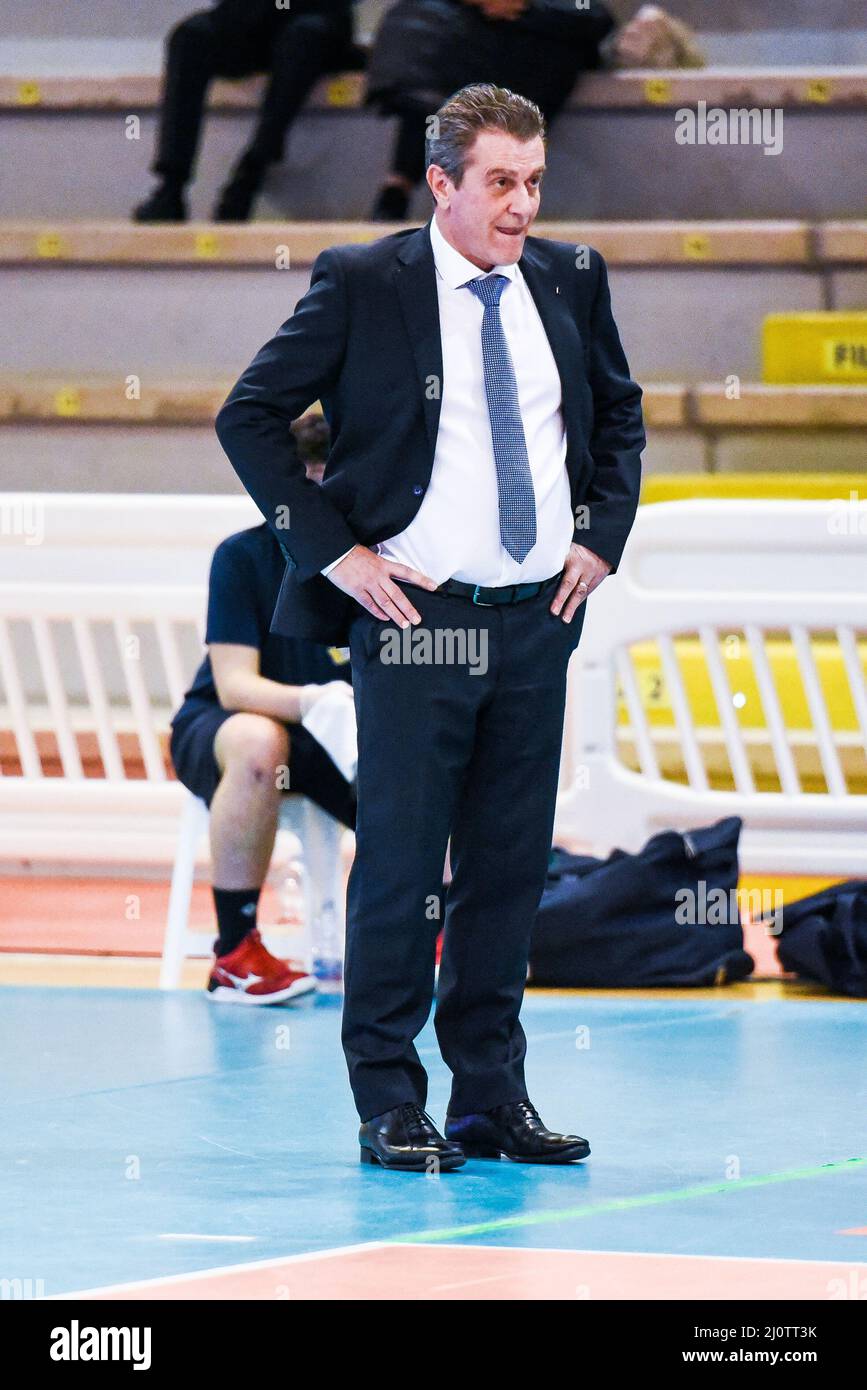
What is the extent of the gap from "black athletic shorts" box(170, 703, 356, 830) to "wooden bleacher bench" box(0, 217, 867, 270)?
3.28 m

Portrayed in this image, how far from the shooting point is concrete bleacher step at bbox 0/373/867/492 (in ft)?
24.8

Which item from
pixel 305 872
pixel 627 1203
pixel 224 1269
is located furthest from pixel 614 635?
pixel 224 1269

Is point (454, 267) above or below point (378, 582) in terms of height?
above

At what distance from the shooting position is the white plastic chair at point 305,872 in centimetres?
499

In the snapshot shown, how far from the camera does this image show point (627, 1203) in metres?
3.15

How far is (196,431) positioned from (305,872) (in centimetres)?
333

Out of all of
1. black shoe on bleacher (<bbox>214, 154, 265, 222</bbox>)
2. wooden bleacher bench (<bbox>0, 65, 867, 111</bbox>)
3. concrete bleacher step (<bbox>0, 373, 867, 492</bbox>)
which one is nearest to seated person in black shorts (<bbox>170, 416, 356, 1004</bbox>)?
concrete bleacher step (<bbox>0, 373, 867, 492</bbox>)

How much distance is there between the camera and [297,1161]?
343 centimetres

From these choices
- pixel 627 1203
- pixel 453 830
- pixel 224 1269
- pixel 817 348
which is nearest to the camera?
pixel 224 1269

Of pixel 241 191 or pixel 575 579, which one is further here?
pixel 241 191

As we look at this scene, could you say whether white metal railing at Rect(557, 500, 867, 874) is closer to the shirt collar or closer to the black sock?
the black sock

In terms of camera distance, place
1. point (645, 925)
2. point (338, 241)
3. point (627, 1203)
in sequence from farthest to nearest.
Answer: point (338, 241) < point (645, 925) < point (627, 1203)

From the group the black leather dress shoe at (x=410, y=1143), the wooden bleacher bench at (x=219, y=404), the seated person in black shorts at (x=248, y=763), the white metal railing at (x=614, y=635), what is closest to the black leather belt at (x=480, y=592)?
the black leather dress shoe at (x=410, y=1143)

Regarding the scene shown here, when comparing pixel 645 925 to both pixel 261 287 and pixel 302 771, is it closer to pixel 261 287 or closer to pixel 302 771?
pixel 302 771
